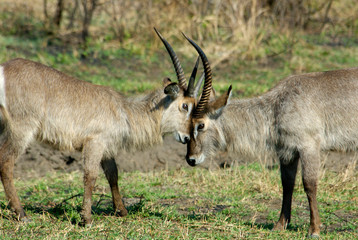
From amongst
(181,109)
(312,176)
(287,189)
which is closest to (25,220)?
(181,109)

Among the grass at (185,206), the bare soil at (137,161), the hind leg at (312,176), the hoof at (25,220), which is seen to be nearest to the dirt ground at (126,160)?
the bare soil at (137,161)

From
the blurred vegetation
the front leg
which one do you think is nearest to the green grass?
the blurred vegetation

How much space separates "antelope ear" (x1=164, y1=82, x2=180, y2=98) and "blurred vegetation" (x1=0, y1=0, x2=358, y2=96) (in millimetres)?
4184

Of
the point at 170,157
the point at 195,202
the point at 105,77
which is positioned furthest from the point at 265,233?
the point at 105,77

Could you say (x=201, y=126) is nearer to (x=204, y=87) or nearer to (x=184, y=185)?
(x=204, y=87)

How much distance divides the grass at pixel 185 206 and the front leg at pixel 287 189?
12cm

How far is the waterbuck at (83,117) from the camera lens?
475 centimetres

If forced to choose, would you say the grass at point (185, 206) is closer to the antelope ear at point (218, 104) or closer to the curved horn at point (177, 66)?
the antelope ear at point (218, 104)

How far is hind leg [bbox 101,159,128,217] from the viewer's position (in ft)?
16.7

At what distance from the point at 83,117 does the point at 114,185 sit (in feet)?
2.46

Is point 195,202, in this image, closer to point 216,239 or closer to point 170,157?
point 216,239

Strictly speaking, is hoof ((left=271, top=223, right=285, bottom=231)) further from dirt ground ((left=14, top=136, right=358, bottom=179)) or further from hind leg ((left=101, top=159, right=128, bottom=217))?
dirt ground ((left=14, top=136, right=358, bottom=179))

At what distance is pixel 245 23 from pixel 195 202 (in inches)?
258

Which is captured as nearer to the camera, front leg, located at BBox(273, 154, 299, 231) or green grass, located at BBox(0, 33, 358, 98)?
front leg, located at BBox(273, 154, 299, 231)
